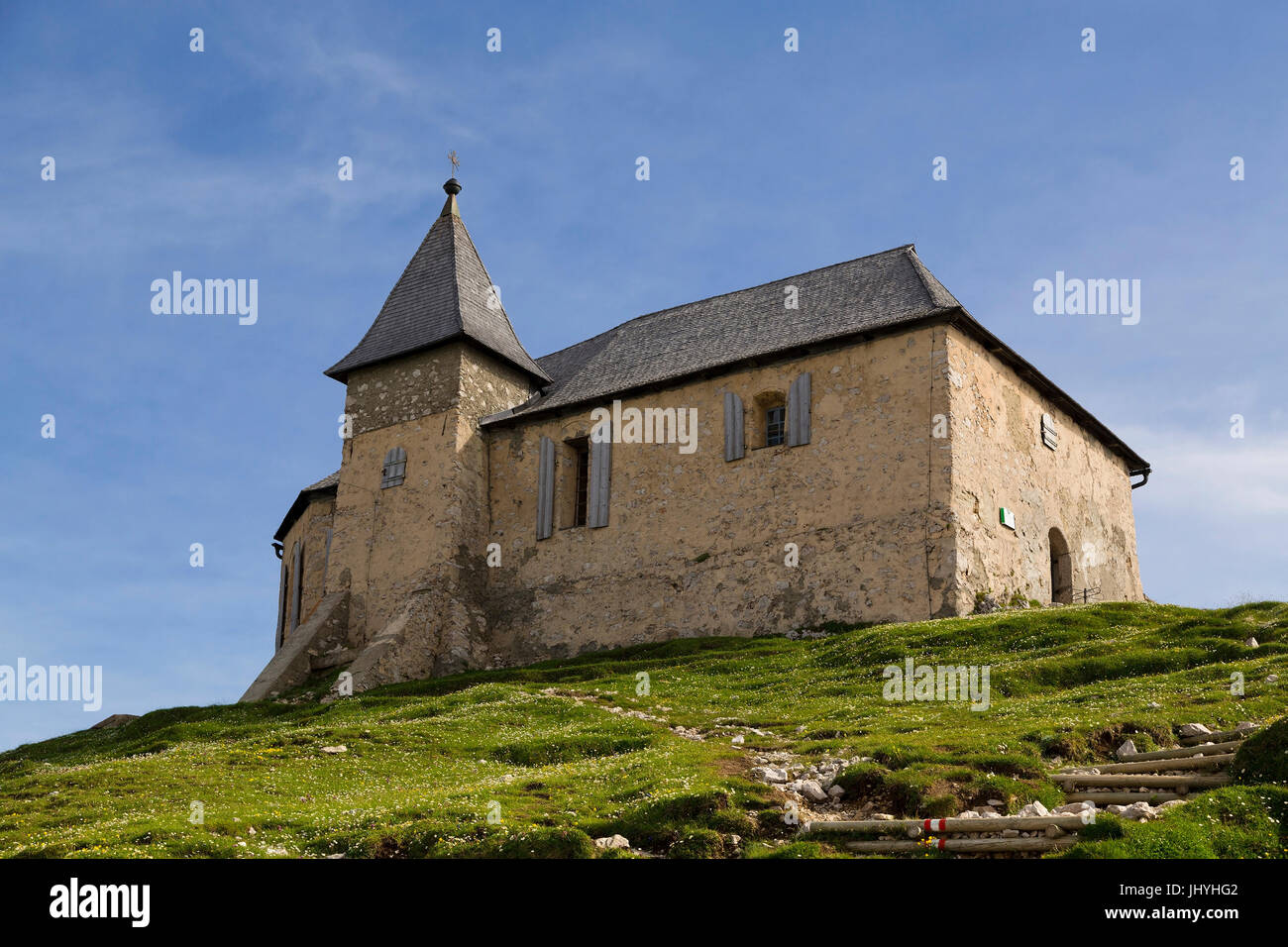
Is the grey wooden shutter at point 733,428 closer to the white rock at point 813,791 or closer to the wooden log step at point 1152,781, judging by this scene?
the white rock at point 813,791

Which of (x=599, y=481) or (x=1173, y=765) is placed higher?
(x=599, y=481)

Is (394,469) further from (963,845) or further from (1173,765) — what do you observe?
(963,845)

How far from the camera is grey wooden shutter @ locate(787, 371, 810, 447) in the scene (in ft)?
101

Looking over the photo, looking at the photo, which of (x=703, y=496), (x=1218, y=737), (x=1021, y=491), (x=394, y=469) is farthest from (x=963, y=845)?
(x=394, y=469)

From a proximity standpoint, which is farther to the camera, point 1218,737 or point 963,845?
point 1218,737

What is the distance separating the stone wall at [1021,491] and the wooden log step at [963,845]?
15.4 meters

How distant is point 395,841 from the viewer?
13.8 metres

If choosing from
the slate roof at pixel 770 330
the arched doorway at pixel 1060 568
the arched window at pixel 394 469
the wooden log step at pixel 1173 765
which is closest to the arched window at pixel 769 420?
the slate roof at pixel 770 330

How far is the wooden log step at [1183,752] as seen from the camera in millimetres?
14602

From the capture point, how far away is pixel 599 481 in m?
33.8

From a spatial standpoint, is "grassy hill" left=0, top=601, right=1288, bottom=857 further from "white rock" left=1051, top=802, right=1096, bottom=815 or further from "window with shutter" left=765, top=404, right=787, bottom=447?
"window with shutter" left=765, top=404, right=787, bottom=447

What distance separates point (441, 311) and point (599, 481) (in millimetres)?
7970
